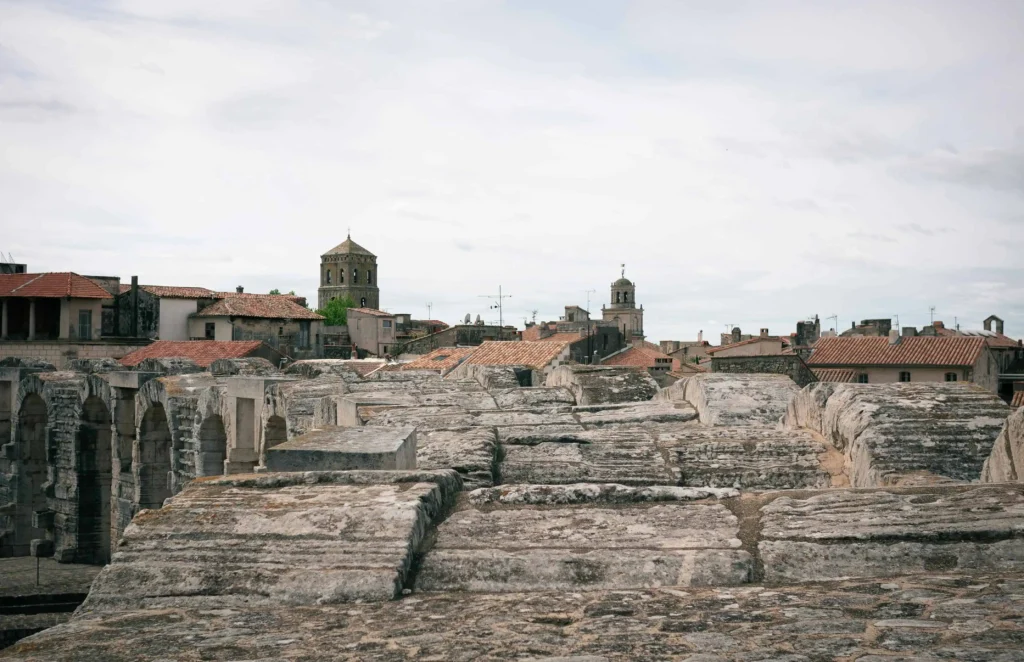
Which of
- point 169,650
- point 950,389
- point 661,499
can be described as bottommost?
point 169,650

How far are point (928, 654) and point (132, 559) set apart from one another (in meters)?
2.30

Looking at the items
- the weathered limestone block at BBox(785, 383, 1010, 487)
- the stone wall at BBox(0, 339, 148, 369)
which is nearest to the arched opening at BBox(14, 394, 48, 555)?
the stone wall at BBox(0, 339, 148, 369)

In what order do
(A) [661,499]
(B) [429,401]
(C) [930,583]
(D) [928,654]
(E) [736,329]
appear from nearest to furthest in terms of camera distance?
(D) [928,654], (C) [930,583], (A) [661,499], (B) [429,401], (E) [736,329]

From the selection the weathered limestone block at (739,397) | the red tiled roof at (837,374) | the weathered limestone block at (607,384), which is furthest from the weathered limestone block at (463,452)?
the red tiled roof at (837,374)

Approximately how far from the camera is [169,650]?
269 centimetres

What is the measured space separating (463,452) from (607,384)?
3.98 m

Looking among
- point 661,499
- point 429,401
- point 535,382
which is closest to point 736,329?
point 535,382

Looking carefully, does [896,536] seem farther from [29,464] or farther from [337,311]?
[337,311]

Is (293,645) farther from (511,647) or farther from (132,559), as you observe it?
(132,559)

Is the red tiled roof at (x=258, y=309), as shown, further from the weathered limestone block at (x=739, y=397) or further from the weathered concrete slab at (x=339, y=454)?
the weathered concrete slab at (x=339, y=454)

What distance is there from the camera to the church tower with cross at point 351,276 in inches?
3976

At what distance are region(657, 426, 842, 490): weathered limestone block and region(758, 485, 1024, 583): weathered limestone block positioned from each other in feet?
6.03

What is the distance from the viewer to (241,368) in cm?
1731

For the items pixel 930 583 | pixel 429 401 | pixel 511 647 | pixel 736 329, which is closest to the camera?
pixel 511 647
